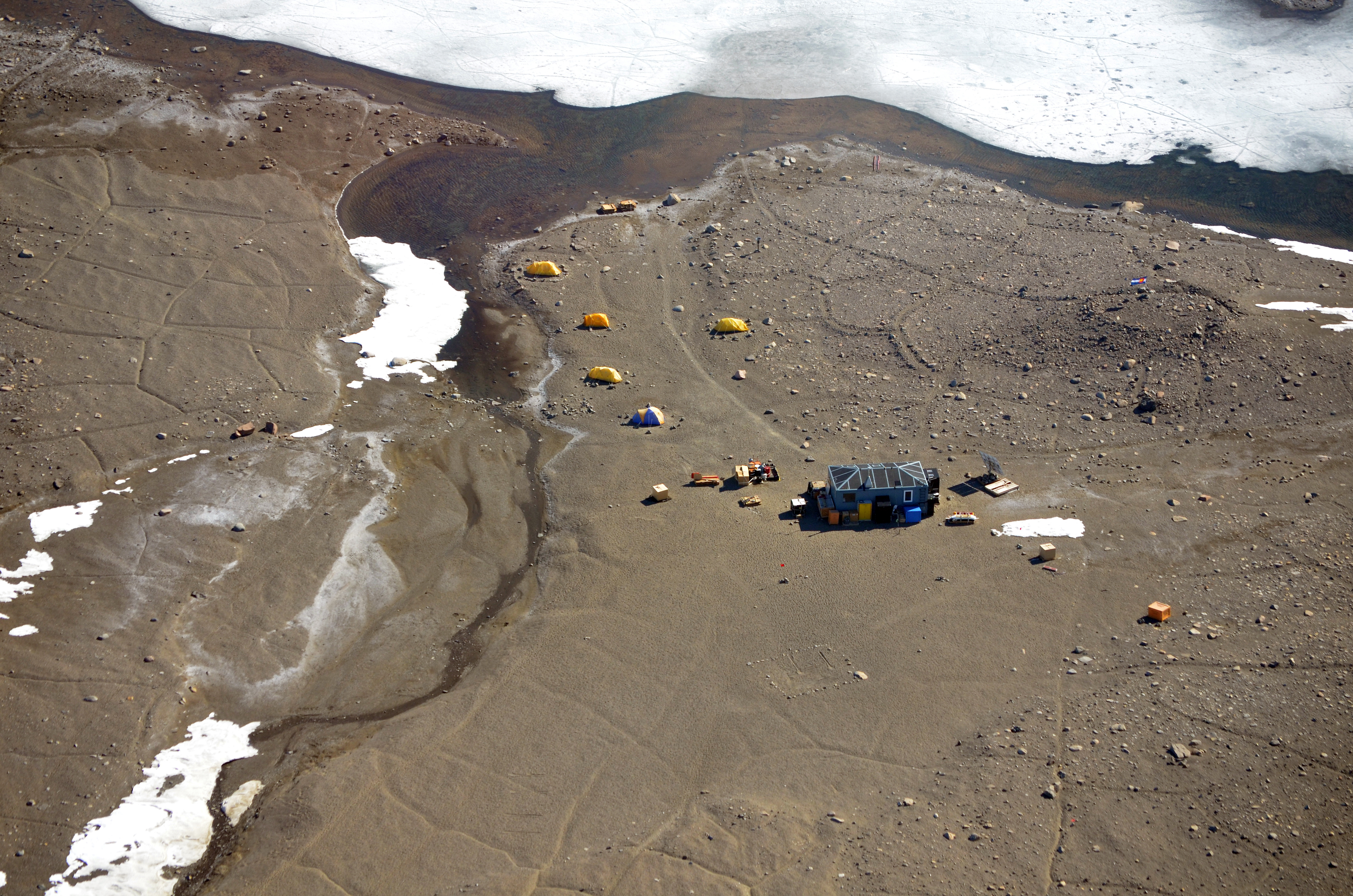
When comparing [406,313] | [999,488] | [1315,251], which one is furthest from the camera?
[1315,251]

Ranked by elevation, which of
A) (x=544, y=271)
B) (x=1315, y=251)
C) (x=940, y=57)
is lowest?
(x=544, y=271)

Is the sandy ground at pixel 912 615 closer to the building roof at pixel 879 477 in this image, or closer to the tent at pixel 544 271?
the tent at pixel 544 271

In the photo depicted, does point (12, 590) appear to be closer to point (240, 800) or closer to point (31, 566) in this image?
point (31, 566)

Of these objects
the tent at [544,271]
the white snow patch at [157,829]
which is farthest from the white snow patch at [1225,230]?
the white snow patch at [157,829]

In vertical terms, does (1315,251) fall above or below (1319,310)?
above

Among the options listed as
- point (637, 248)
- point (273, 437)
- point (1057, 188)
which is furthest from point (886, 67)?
point (273, 437)

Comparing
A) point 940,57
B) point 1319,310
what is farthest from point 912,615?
point 940,57
